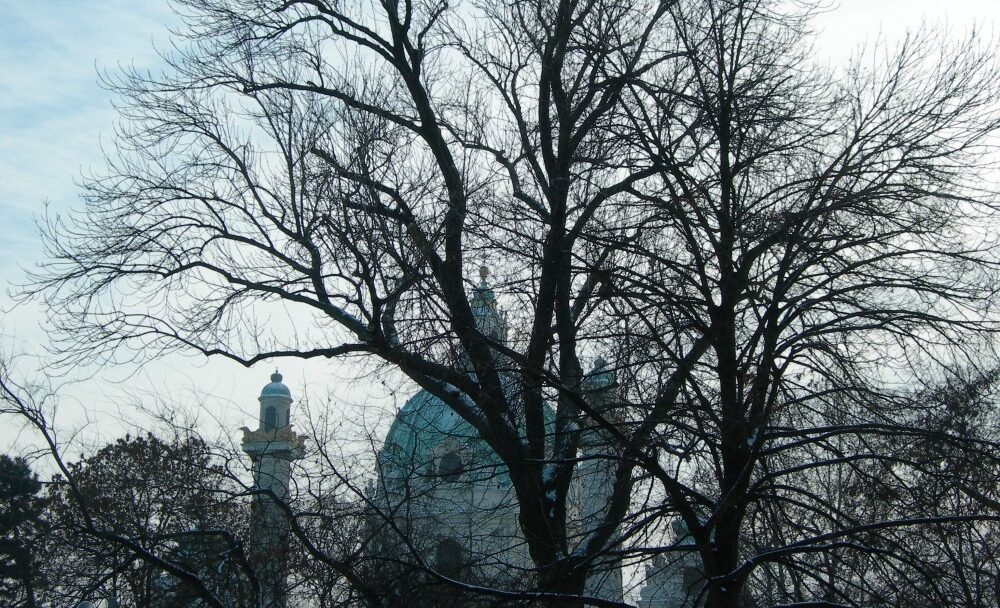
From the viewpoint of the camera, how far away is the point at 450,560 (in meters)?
9.82

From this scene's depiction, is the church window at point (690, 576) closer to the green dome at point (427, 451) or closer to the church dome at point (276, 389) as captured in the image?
the green dome at point (427, 451)

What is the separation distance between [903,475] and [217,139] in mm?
9672

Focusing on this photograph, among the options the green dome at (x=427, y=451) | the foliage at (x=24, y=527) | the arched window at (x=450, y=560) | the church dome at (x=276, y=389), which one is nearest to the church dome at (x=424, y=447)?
the green dome at (x=427, y=451)

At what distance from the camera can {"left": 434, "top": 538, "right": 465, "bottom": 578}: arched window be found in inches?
318

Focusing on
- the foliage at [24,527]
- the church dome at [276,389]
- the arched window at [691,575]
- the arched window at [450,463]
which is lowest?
the arched window at [691,575]

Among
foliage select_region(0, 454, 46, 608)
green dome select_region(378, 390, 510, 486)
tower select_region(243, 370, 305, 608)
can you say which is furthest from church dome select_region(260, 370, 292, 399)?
green dome select_region(378, 390, 510, 486)

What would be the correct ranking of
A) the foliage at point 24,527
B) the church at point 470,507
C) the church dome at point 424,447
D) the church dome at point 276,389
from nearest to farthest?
the church at point 470,507 → the church dome at point 424,447 → the foliage at point 24,527 → the church dome at point 276,389

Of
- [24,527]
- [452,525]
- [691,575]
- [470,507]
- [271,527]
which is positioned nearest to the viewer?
[470,507]

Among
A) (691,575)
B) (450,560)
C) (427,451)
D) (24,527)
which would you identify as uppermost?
(24,527)

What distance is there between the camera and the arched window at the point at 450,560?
808cm

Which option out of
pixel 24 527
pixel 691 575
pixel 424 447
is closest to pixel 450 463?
pixel 424 447

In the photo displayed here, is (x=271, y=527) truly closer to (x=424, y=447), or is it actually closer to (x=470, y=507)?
(x=424, y=447)

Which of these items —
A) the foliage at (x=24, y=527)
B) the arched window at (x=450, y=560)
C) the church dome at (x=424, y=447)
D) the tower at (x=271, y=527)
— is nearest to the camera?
the arched window at (x=450, y=560)

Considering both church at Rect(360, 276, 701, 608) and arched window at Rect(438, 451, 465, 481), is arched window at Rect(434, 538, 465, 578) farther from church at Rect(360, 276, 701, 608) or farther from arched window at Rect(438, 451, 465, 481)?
arched window at Rect(438, 451, 465, 481)
